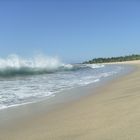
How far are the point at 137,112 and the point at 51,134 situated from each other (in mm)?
1769

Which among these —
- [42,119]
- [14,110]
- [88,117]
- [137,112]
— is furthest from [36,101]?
[137,112]

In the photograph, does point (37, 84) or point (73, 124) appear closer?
point (73, 124)

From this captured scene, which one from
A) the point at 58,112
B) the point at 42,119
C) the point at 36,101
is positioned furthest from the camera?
the point at 36,101

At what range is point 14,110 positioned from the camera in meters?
8.45

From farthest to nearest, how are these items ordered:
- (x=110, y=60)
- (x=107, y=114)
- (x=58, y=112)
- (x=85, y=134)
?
(x=110, y=60) → (x=58, y=112) → (x=107, y=114) → (x=85, y=134)

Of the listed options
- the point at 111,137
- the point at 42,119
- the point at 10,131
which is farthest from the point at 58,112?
the point at 111,137

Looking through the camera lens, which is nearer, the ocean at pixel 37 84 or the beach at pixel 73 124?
the beach at pixel 73 124

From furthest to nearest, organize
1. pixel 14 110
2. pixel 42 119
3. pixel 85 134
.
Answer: pixel 14 110 < pixel 42 119 < pixel 85 134

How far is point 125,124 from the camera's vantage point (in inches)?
216

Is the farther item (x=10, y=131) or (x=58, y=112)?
(x=58, y=112)

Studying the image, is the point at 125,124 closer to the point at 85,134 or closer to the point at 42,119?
the point at 85,134

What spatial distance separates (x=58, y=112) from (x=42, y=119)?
841 mm

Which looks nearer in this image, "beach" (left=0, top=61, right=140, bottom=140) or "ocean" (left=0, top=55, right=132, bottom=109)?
"beach" (left=0, top=61, right=140, bottom=140)

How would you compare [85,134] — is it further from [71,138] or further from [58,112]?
[58,112]
